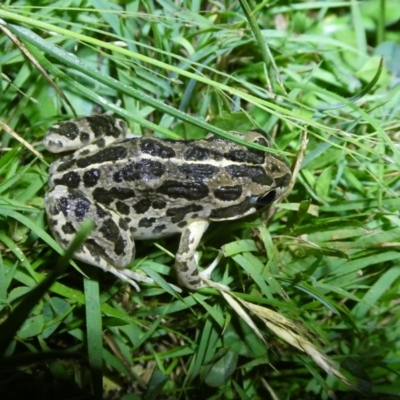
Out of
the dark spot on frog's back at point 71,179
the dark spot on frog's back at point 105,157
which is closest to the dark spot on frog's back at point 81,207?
the dark spot on frog's back at point 71,179

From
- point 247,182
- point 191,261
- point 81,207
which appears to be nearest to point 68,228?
point 81,207

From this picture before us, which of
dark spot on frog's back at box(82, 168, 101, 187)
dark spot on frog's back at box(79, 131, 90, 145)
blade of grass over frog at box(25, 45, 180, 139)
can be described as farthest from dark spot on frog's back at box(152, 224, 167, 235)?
dark spot on frog's back at box(79, 131, 90, 145)

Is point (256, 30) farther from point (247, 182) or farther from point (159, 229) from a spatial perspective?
point (159, 229)

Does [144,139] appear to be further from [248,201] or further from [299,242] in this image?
[299,242]

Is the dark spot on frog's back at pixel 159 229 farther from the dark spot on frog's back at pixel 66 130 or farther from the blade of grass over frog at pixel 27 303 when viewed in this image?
the blade of grass over frog at pixel 27 303

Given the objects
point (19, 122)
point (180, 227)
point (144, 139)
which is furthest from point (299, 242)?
point (19, 122)

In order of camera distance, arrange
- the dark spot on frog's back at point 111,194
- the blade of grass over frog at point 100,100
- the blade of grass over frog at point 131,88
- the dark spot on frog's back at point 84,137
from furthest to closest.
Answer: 1. the dark spot on frog's back at point 84,137
2. the dark spot on frog's back at point 111,194
3. the blade of grass over frog at point 100,100
4. the blade of grass over frog at point 131,88
